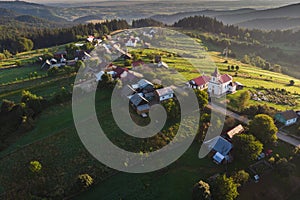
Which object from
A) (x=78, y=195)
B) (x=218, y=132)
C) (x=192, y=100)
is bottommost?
(x=78, y=195)

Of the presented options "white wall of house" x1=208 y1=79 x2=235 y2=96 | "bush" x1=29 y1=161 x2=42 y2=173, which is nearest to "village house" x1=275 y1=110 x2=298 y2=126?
"white wall of house" x1=208 y1=79 x2=235 y2=96

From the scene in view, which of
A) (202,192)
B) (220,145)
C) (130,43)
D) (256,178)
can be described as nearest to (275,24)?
(130,43)

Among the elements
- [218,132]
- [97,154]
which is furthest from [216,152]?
[97,154]

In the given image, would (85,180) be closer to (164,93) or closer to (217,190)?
(217,190)

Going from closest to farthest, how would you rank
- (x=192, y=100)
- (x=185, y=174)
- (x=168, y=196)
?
(x=168, y=196), (x=185, y=174), (x=192, y=100)

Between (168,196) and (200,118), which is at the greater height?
(200,118)

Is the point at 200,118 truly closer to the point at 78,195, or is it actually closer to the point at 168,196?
the point at 168,196

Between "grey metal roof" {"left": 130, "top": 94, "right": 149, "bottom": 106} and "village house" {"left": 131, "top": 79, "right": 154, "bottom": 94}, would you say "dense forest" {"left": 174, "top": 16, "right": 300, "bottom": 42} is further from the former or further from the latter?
"grey metal roof" {"left": 130, "top": 94, "right": 149, "bottom": 106}
